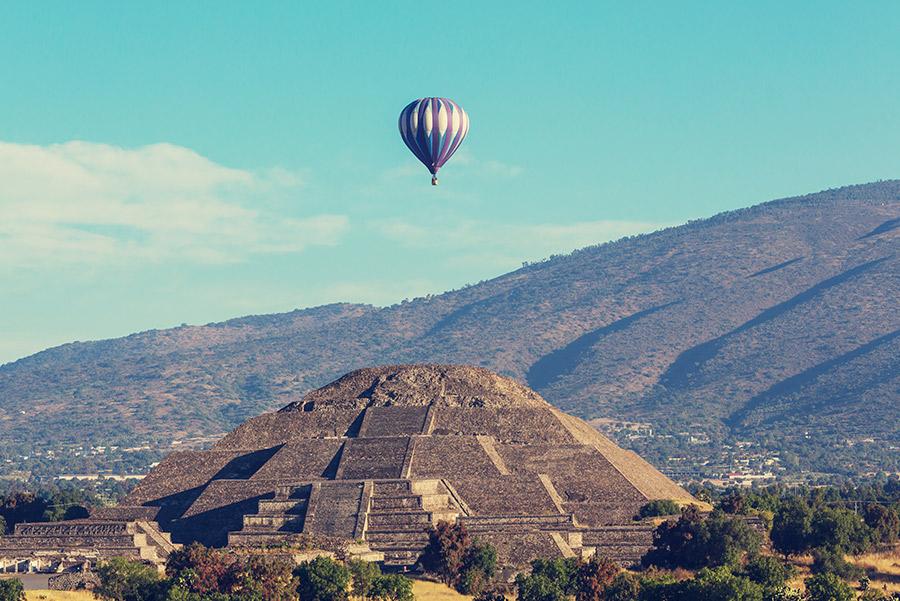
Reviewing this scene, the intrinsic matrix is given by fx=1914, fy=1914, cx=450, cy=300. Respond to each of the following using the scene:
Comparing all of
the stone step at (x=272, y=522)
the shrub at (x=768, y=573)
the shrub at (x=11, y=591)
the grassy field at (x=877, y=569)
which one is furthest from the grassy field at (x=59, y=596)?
the grassy field at (x=877, y=569)

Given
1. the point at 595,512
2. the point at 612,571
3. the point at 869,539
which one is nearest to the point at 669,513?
the point at 595,512

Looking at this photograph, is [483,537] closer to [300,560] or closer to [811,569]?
[300,560]

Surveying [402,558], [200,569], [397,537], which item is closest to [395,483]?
[397,537]

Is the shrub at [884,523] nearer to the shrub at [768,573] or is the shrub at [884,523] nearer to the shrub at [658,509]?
the shrub at [658,509]

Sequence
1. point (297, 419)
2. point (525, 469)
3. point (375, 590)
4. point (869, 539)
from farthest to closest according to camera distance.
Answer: point (297, 419)
point (525, 469)
point (869, 539)
point (375, 590)

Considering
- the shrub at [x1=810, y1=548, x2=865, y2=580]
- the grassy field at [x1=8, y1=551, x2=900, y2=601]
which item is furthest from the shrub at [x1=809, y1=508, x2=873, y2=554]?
the grassy field at [x1=8, y1=551, x2=900, y2=601]

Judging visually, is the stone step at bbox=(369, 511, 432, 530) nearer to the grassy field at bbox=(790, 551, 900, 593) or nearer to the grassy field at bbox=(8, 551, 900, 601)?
the grassy field at bbox=(8, 551, 900, 601)

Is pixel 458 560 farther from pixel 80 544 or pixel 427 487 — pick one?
pixel 80 544
